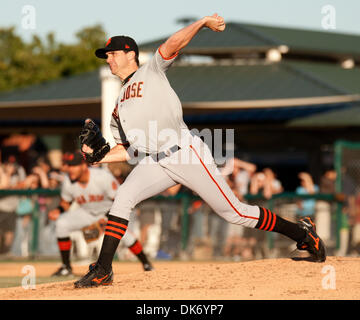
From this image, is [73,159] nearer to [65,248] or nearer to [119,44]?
[65,248]

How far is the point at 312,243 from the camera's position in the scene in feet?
25.6

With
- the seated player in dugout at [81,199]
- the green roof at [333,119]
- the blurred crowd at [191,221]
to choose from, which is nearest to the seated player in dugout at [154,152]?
the seated player in dugout at [81,199]

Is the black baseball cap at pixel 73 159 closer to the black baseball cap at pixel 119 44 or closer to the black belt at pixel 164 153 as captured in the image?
the black baseball cap at pixel 119 44

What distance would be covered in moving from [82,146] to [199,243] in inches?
309

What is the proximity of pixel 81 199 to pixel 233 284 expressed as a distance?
14.6ft

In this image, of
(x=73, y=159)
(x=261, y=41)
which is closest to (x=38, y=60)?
(x=261, y=41)

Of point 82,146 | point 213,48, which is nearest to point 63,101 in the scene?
point 213,48

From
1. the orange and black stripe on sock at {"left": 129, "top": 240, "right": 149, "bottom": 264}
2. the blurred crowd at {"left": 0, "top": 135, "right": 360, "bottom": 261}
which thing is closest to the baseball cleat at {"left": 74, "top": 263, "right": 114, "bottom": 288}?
the orange and black stripe on sock at {"left": 129, "top": 240, "right": 149, "bottom": 264}

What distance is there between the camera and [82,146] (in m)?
7.46

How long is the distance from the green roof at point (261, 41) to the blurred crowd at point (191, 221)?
9106 mm

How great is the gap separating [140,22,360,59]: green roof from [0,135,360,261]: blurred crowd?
9106 mm

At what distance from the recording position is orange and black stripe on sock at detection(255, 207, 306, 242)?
24.1 feet

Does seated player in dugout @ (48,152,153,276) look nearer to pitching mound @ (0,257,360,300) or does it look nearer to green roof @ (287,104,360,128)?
pitching mound @ (0,257,360,300)

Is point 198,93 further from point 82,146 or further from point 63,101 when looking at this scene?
point 82,146
